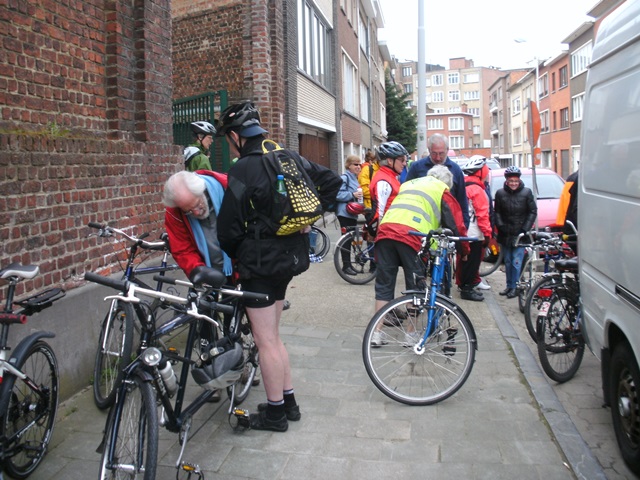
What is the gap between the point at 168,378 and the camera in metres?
3.00

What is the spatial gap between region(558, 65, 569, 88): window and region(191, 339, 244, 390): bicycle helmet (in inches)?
1875

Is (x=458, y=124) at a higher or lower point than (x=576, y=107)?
higher

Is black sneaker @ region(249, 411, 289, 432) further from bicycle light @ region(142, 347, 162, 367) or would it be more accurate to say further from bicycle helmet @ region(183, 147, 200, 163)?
bicycle helmet @ region(183, 147, 200, 163)

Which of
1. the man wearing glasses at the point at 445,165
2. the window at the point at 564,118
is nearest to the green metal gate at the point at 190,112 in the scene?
the man wearing glasses at the point at 445,165

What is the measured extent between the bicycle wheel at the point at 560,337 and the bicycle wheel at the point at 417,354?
768 mm

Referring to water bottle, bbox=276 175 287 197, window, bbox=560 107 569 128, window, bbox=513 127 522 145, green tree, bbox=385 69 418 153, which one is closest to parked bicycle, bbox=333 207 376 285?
water bottle, bbox=276 175 287 197

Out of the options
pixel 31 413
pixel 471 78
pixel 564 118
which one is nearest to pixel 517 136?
pixel 564 118

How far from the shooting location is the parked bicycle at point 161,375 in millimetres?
2783

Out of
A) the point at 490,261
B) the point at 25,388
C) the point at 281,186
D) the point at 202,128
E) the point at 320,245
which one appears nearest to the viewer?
the point at 25,388

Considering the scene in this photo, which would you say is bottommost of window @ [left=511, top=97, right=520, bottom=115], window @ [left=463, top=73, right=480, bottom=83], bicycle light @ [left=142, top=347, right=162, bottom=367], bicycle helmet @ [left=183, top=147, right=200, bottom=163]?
bicycle light @ [left=142, top=347, right=162, bottom=367]

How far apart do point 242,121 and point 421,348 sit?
2.13 m

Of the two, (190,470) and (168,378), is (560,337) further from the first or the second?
(168,378)

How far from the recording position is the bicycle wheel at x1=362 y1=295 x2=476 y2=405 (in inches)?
178

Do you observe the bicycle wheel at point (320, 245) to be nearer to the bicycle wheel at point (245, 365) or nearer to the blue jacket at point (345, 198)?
the blue jacket at point (345, 198)
